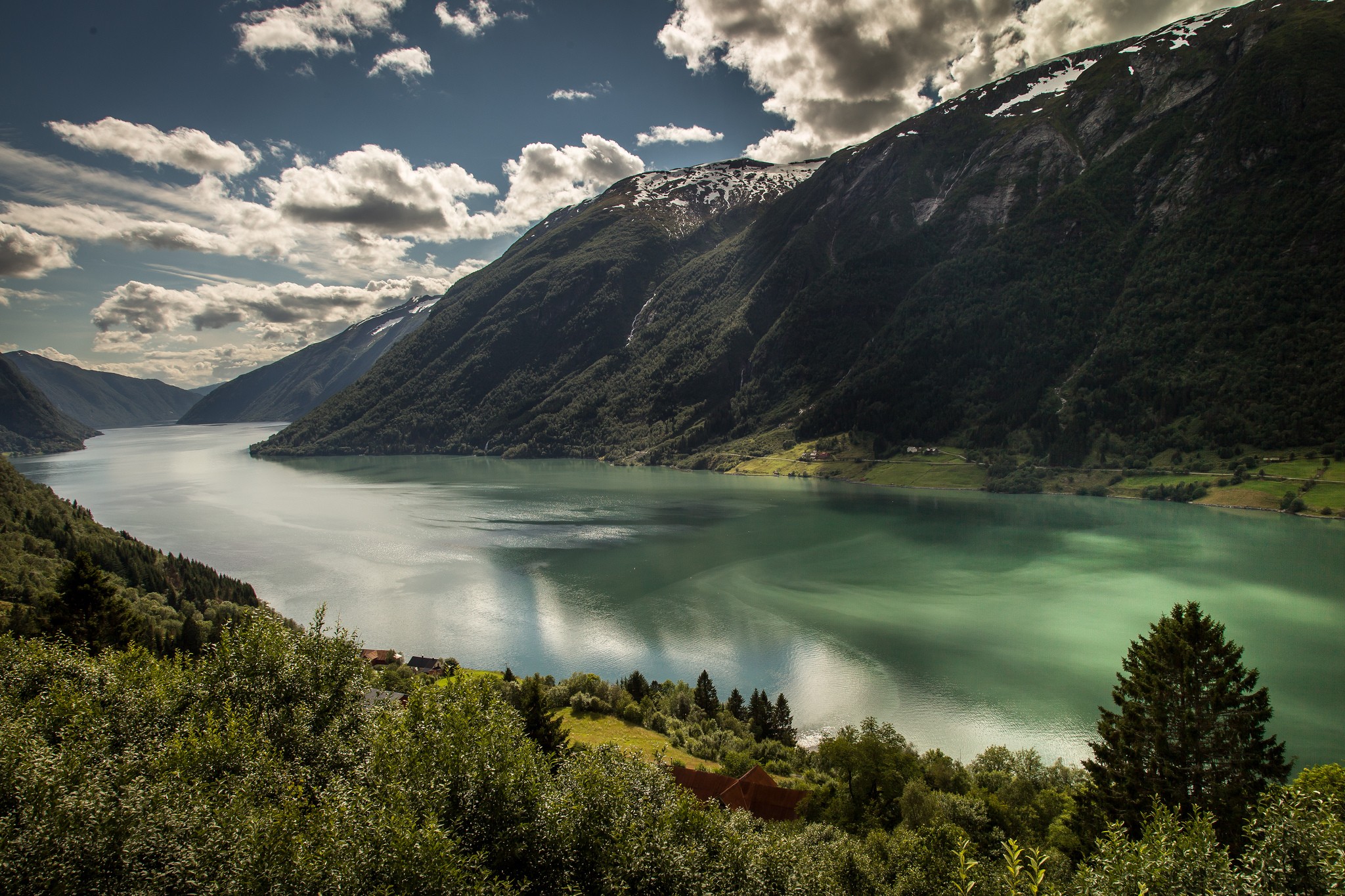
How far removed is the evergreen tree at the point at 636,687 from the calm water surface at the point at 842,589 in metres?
5.91

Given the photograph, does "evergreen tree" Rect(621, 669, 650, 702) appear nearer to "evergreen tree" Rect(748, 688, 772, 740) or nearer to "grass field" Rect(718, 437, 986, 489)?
"evergreen tree" Rect(748, 688, 772, 740)

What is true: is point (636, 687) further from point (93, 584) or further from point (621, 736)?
point (93, 584)

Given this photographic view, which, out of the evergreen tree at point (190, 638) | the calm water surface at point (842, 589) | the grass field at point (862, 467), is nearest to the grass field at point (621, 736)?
the calm water surface at point (842, 589)

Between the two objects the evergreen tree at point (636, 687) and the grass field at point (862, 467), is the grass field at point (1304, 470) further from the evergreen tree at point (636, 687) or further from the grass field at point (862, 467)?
the evergreen tree at point (636, 687)

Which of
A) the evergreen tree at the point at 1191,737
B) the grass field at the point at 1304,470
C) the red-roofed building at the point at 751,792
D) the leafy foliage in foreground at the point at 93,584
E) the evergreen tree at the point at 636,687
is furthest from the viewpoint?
the grass field at the point at 1304,470

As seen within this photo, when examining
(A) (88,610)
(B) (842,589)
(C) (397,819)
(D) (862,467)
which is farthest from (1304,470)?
(A) (88,610)

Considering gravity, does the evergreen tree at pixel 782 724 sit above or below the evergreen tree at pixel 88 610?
below

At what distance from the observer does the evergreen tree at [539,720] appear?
88.0 feet

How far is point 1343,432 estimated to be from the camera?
106 m

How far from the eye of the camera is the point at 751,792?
2750 centimetres

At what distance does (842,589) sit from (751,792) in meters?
41.3

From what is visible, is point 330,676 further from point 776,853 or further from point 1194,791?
point 1194,791

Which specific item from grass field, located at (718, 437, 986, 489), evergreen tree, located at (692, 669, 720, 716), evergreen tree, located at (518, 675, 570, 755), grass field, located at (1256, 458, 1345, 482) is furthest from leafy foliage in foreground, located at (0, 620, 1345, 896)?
grass field, located at (718, 437, 986, 489)

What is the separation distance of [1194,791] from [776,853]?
50.6 feet
